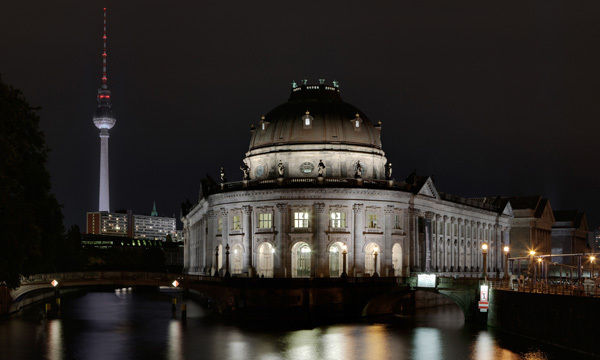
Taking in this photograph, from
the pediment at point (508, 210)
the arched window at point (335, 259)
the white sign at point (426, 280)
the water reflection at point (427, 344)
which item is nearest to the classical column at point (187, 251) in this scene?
the arched window at point (335, 259)

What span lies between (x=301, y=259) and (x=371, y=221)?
9642 millimetres

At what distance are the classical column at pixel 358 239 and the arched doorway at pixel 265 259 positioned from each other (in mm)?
9983

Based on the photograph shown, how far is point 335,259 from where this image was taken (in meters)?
108

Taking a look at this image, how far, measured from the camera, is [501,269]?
154 metres

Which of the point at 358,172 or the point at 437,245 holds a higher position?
the point at 358,172

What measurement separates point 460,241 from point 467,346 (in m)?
65.5

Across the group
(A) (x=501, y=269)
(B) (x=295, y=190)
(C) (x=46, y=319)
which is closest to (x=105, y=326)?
(C) (x=46, y=319)

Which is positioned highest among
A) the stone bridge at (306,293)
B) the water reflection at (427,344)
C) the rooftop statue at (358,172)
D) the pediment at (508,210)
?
the rooftop statue at (358,172)

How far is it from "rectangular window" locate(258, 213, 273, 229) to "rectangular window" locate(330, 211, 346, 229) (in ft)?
24.6

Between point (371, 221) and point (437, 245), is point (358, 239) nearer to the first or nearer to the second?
point (371, 221)

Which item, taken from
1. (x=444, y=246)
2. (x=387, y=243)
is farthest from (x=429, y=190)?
(x=387, y=243)

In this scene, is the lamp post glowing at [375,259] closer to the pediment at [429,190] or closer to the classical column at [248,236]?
the pediment at [429,190]

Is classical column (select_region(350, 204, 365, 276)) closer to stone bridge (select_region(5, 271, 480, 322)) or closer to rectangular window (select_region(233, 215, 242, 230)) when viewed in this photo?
stone bridge (select_region(5, 271, 480, 322))

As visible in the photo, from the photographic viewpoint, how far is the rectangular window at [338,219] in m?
108
